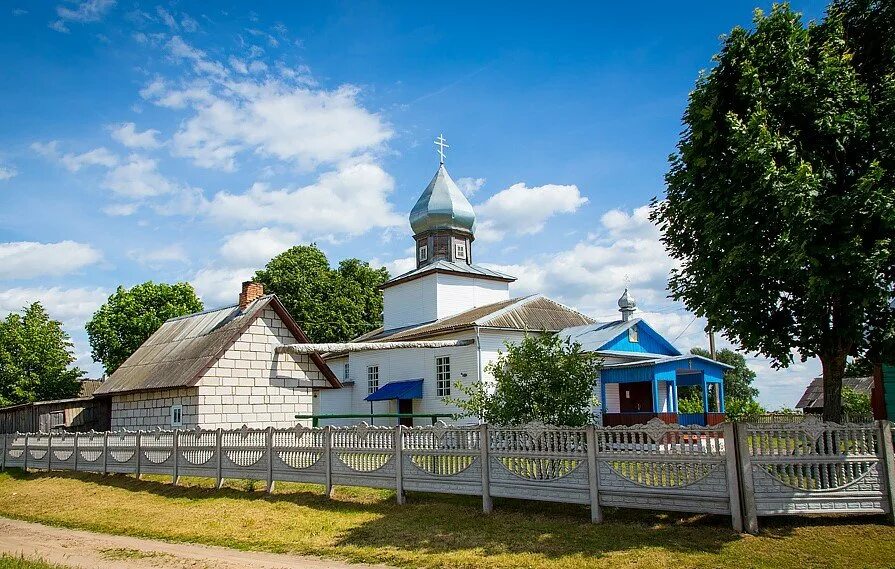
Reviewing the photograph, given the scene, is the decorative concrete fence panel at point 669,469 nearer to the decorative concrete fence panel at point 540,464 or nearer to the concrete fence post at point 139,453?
the decorative concrete fence panel at point 540,464

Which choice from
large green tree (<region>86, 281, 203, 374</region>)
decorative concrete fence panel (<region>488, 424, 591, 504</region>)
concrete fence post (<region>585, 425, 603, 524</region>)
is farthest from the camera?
large green tree (<region>86, 281, 203, 374</region>)

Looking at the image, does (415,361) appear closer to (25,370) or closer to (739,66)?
(25,370)

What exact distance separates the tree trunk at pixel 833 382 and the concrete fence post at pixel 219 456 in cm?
1258

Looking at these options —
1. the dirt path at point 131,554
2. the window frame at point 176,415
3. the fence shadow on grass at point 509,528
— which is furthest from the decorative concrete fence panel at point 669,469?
the window frame at point 176,415

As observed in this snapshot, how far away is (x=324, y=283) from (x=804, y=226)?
4347 cm

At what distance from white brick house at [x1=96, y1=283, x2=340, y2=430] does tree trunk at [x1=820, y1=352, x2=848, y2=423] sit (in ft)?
47.2

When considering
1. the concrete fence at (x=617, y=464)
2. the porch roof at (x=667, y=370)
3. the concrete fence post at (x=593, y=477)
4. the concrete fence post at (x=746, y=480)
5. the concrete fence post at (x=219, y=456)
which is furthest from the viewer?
the porch roof at (x=667, y=370)

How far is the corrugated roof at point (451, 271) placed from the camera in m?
35.4

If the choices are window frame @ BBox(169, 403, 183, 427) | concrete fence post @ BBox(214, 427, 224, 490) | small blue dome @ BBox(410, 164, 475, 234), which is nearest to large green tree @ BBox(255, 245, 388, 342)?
small blue dome @ BBox(410, 164, 475, 234)

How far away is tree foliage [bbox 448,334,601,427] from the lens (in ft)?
42.4

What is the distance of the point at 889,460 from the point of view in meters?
9.65

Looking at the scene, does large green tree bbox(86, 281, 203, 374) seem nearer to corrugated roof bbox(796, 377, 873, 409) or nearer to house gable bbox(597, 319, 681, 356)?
house gable bbox(597, 319, 681, 356)

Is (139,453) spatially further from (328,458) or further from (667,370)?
(667,370)

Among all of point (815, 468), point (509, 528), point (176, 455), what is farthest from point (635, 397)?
point (815, 468)
